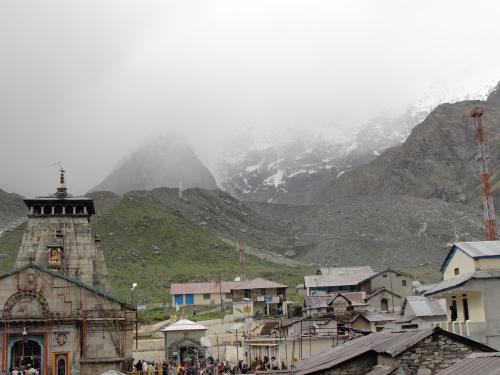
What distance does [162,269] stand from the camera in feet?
447

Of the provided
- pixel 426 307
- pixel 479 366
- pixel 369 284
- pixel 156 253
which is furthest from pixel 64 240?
pixel 156 253

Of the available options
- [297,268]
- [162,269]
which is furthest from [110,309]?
[297,268]

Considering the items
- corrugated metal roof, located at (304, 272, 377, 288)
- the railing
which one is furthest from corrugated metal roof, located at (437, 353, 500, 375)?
corrugated metal roof, located at (304, 272, 377, 288)

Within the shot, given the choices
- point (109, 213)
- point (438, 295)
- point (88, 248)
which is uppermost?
point (109, 213)

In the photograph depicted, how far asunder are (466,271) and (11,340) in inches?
1105

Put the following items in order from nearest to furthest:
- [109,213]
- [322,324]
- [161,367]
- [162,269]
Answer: [161,367] → [322,324] → [162,269] → [109,213]

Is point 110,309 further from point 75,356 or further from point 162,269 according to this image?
point 162,269

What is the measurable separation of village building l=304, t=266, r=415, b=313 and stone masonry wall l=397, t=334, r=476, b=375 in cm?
6115

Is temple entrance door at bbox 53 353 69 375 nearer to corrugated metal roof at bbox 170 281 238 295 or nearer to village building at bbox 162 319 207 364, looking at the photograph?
village building at bbox 162 319 207 364

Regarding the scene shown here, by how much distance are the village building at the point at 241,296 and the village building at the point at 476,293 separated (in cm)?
5146

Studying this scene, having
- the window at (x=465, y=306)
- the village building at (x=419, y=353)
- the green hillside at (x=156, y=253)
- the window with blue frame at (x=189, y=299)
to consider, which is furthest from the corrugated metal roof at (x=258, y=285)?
the village building at (x=419, y=353)

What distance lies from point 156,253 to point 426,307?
356ft

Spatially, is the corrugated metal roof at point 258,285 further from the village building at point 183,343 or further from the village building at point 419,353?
the village building at point 419,353

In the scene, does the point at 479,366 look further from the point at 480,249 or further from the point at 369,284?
the point at 369,284
